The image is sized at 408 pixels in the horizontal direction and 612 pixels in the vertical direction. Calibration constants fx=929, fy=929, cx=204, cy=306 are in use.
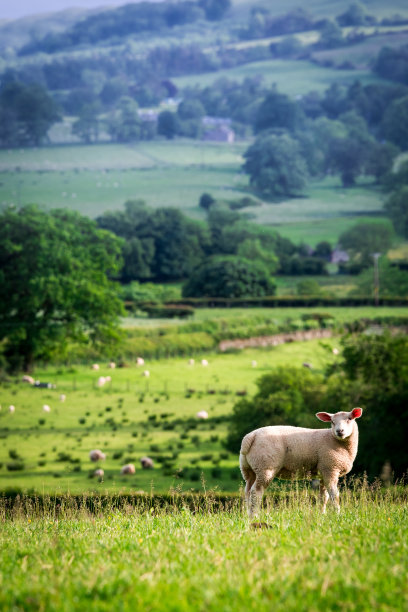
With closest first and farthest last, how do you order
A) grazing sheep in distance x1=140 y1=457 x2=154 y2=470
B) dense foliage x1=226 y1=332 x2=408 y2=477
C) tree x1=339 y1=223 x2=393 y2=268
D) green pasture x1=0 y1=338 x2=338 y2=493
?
dense foliage x1=226 y1=332 x2=408 y2=477, green pasture x1=0 y1=338 x2=338 y2=493, grazing sheep in distance x1=140 y1=457 x2=154 y2=470, tree x1=339 y1=223 x2=393 y2=268

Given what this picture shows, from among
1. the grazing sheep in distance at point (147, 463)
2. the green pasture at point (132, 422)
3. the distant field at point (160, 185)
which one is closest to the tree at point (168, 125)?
the distant field at point (160, 185)

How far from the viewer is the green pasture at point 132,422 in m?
31.2

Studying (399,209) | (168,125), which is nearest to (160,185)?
(168,125)

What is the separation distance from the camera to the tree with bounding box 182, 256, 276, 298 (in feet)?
303

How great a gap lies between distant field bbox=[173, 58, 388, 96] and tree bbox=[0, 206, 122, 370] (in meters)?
121

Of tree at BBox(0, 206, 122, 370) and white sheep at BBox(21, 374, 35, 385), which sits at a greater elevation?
tree at BBox(0, 206, 122, 370)

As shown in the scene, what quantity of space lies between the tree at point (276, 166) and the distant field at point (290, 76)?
28160 millimetres

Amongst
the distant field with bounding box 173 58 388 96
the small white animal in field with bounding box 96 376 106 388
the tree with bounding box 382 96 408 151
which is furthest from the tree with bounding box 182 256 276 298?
the distant field with bounding box 173 58 388 96

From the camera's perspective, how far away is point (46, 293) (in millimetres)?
57312

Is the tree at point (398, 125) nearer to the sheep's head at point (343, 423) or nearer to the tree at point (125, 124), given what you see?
the tree at point (125, 124)

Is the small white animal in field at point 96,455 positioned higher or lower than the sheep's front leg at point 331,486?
lower

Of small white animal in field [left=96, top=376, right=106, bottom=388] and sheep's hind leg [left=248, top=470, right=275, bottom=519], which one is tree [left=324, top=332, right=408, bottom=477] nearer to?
sheep's hind leg [left=248, top=470, right=275, bottom=519]

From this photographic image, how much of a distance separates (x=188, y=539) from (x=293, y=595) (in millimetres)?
2042

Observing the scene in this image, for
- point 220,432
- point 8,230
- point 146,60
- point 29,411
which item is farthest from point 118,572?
point 146,60
